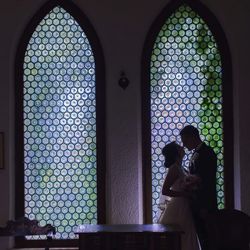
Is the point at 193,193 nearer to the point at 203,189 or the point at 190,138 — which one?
the point at 203,189

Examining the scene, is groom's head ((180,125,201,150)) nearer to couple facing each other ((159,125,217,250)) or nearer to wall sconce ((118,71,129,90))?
couple facing each other ((159,125,217,250))

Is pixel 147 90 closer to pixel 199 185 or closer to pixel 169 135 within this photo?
pixel 169 135

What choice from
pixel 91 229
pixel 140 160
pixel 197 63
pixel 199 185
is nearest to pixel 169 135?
pixel 140 160

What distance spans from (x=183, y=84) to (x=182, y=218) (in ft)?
5.62

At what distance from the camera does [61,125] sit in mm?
6496

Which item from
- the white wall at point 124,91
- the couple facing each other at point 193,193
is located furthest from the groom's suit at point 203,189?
the white wall at point 124,91

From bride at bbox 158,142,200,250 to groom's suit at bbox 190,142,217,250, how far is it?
6 cm

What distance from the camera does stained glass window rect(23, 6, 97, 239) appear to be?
6.47 meters

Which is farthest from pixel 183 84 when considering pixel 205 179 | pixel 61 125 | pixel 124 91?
pixel 205 179

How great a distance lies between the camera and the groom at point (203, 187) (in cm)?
524

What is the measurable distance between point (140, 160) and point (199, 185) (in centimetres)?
128

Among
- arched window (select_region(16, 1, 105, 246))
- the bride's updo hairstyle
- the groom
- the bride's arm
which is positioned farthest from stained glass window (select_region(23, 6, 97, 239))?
the groom

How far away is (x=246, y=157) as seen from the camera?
20.7ft

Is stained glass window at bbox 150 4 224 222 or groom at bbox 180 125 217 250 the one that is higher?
stained glass window at bbox 150 4 224 222
